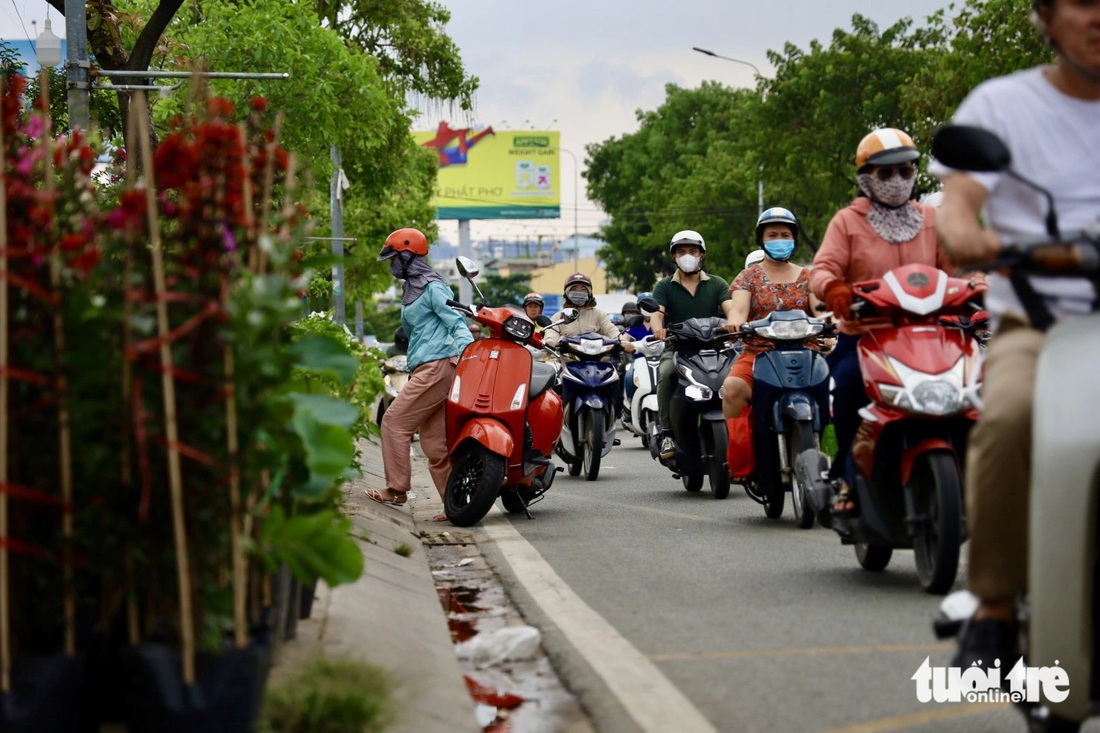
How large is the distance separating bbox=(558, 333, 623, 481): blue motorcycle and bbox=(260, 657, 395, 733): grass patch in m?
9.88

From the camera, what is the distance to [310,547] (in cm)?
399

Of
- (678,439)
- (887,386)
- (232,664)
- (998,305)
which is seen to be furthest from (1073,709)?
(678,439)

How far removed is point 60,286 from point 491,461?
20.8 ft

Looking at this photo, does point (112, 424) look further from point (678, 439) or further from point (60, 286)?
point (678, 439)

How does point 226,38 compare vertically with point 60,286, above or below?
above

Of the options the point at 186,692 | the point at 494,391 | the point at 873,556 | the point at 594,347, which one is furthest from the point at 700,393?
the point at 186,692

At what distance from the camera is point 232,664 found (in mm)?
3531

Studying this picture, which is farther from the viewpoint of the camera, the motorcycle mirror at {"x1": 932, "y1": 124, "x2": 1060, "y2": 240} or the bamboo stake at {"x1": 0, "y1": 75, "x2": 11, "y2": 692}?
Result: the motorcycle mirror at {"x1": 932, "y1": 124, "x2": 1060, "y2": 240}

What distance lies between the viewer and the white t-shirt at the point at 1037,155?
12.8 feet

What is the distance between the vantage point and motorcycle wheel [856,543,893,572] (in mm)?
7273

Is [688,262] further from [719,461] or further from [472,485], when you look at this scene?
[472,485]

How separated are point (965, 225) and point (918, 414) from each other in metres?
2.48

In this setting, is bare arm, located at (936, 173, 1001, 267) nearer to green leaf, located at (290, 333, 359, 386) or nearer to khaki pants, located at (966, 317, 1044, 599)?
khaki pants, located at (966, 317, 1044, 599)

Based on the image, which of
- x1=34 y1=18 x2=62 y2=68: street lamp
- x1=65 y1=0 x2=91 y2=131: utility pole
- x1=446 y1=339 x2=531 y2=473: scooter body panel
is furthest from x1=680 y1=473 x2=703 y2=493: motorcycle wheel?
x1=34 y1=18 x2=62 y2=68: street lamp
